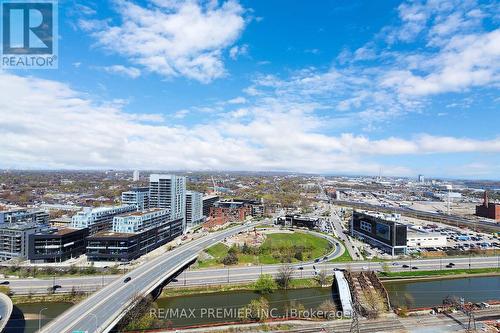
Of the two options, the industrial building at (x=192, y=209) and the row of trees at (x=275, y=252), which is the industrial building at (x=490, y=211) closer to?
the row of trees at (x=275, y=252)

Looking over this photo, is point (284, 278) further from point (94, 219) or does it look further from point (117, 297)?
point (94, 219)

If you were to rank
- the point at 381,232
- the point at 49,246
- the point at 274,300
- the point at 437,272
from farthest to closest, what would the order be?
the point at 381,232
the point at 49,246
the point at 437,272
the point at 274,300

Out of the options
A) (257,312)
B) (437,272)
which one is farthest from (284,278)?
(437,272)

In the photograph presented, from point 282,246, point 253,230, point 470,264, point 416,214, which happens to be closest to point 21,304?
point 282,246

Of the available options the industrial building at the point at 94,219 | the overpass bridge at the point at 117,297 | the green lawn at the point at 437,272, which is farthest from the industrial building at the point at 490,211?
the industrial building at the point at 94,219

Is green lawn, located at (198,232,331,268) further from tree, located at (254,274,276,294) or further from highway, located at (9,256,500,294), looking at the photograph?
tree, located at (254,274,276,294)

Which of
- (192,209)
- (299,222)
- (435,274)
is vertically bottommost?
(435,274)

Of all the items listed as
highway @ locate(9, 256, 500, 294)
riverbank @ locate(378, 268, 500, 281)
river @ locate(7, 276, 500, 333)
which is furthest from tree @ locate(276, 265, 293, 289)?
riverbank @ locate(378, 268, 500, 281)
